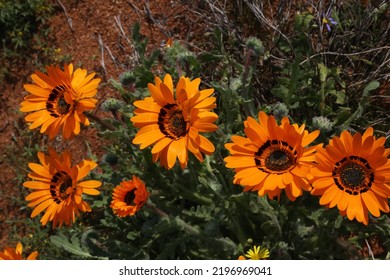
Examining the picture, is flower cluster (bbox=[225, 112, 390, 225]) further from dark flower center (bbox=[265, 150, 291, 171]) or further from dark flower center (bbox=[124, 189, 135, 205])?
dark flower center (bbox=[124, 189, 135, 205])

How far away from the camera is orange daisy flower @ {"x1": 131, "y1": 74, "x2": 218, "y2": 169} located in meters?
2.40

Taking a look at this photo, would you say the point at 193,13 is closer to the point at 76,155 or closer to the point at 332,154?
the point at 76,155

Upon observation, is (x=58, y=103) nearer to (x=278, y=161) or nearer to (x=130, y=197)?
(x=130, y=197)

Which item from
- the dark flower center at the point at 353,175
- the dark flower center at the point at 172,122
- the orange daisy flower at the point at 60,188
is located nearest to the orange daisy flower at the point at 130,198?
the orange daisy flower at the point at 60,188

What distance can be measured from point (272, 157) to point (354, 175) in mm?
408

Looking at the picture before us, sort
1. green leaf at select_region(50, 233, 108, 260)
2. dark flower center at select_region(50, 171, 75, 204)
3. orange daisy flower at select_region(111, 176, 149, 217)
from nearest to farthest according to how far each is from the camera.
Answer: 1. orange daisy flower at select_region(111, 176, 149, 217)
2. dark flower center at select_region(50, 171, 75, 204)
3. green leaf at select_region(50, 233, 108, 260)

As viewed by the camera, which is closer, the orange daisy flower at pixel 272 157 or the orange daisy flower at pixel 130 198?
the orange daisy flower at pixel 272 157

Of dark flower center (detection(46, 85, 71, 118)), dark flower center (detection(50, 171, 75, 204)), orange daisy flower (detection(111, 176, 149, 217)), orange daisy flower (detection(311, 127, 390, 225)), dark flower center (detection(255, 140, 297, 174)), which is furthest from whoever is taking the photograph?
dark flower center (detection(50, 171, 75, 204))

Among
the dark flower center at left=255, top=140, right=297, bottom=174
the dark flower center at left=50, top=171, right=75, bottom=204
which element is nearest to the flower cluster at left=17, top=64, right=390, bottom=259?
the dark flower center at left=255, top=140, right=297, bottom=174

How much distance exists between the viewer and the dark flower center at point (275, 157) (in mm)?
2416

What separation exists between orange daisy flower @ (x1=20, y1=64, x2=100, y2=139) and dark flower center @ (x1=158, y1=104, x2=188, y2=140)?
373mm

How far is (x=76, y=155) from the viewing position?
4414mm

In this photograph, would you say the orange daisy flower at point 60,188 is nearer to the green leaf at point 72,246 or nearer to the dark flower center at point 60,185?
the dark flower center at point 60,185
